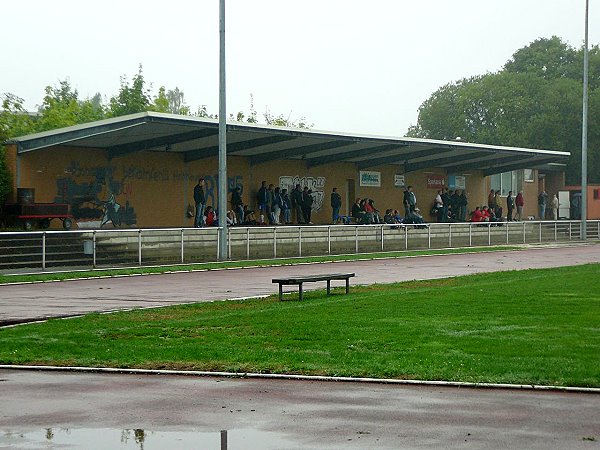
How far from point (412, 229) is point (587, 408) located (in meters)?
32.8

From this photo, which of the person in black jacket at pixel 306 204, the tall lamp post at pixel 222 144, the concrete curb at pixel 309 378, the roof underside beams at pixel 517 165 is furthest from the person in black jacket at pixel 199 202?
the concrete curb at pixel 309 378

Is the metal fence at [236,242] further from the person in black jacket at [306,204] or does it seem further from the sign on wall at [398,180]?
the sign on wall at [398,180]

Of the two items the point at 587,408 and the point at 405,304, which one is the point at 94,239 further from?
the point at 587,408

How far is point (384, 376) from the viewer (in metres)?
11.4

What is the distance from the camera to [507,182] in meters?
69.3

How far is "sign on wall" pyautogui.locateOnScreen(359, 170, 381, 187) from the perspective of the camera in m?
54.1

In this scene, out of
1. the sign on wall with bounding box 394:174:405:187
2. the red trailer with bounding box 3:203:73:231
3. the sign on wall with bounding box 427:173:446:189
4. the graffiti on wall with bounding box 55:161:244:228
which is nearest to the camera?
the red trailer with bounding box 3:203:73:231

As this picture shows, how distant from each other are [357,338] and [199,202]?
27.9 metres

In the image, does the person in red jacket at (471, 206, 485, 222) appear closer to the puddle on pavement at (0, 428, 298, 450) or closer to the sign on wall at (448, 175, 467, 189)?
the sign on wall at (448, 175, 467, 189)

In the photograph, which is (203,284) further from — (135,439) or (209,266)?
(135,439)

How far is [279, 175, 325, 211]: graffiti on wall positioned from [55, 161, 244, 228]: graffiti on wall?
280 inches

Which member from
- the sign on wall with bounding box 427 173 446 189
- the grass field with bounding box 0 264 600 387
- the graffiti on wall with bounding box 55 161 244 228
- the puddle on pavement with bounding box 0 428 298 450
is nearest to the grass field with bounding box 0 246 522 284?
the grass field with bounding box 0 264 600 387

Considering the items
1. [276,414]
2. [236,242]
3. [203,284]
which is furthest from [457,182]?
[276,414]

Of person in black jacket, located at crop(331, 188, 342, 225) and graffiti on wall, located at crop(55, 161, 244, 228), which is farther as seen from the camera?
person in black jacket, located at crop(331, 188, 342, 225)
